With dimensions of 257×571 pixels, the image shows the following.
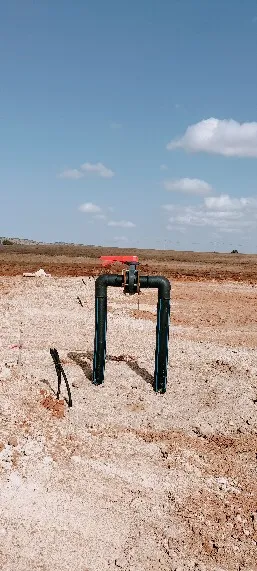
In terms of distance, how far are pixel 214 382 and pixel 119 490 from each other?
5.38 metres

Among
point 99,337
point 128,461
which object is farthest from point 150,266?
point 128,461

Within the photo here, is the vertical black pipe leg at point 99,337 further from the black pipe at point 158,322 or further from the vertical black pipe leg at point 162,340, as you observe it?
the vertical black pipe leg at point 162,340

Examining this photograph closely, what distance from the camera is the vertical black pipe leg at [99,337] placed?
11.1m

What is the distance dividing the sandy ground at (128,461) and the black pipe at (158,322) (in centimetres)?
46

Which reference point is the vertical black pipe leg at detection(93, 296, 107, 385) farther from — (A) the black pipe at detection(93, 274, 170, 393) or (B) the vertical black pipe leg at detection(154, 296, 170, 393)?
(B) the vertical black pipe leg at detection(154, 296, 170, 393)

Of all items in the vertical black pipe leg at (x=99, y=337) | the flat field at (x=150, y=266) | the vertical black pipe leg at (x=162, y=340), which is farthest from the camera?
the flat field at (x=150, y=266)

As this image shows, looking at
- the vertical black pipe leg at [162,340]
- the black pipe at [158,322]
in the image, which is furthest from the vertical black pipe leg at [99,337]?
the vertical black pipe leg at [162,340]

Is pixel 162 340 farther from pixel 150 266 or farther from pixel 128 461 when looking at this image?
pixel 150 266

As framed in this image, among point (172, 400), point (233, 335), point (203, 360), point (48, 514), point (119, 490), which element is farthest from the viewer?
point (233, 335)

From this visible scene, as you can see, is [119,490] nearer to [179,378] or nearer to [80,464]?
A: [80,464]

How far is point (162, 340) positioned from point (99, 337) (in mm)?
1554

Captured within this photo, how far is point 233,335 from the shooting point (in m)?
18.0

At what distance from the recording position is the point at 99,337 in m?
11.1

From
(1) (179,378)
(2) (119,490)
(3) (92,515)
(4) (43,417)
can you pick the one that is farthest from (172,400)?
(3) (92,515)
